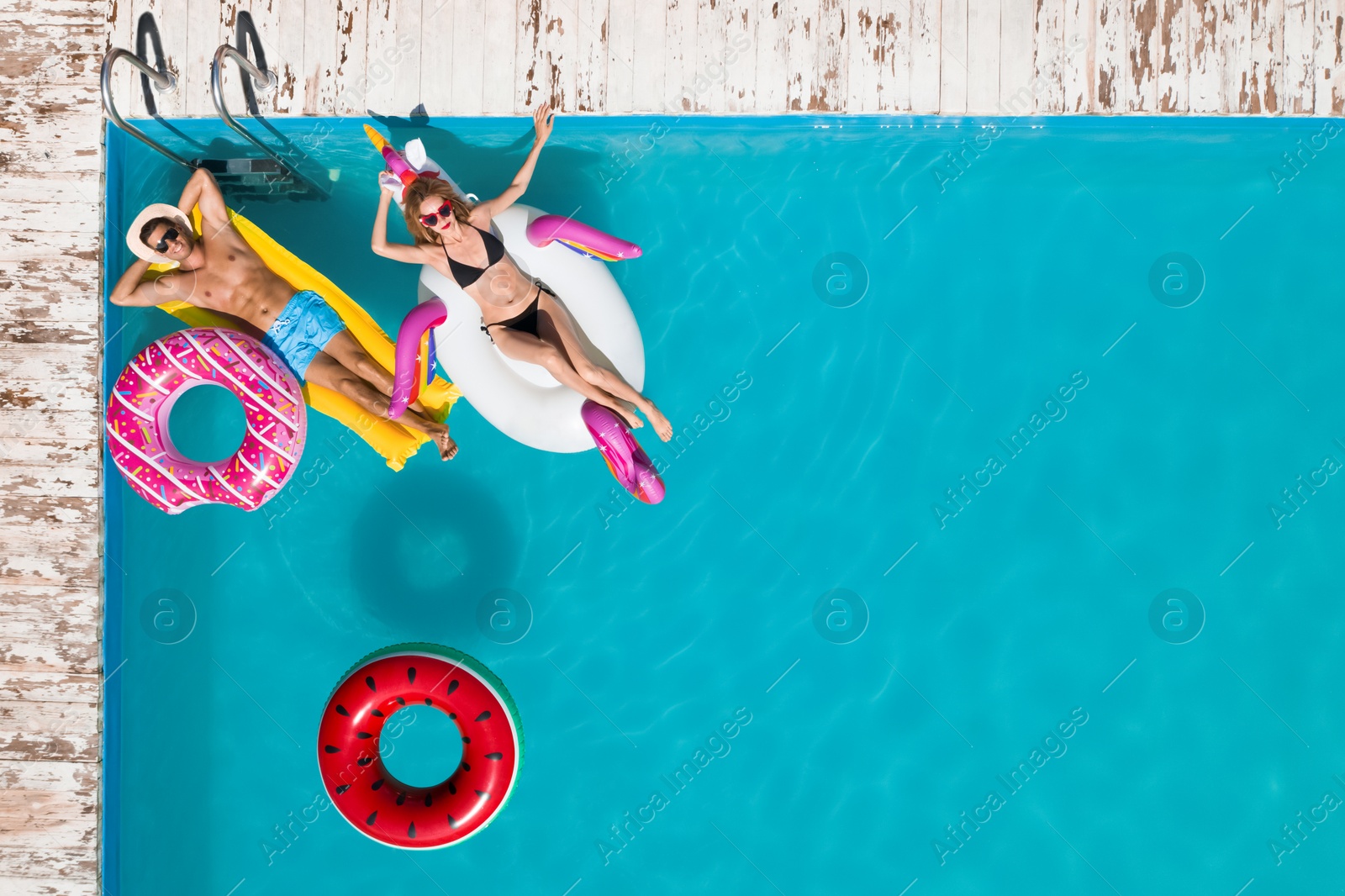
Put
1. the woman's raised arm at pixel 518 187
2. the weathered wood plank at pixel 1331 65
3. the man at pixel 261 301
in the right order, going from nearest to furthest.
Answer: the woman's raised arm at pixel 518 187
the man at pixel 261 301
the weathered wood plank at pixel 1331 65

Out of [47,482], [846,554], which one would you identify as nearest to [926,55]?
[846,554]

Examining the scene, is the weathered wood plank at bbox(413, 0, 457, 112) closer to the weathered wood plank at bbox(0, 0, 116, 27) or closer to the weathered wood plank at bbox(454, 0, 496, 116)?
the weathered wood plank at bbox(454, 0, 496, 116)

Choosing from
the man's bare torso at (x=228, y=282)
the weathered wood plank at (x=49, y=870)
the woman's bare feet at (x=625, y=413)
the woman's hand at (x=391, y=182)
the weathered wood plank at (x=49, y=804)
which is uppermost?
the woman's hand at (x=391, y=182)

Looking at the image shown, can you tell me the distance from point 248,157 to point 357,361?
126 cm

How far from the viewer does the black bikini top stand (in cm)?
326

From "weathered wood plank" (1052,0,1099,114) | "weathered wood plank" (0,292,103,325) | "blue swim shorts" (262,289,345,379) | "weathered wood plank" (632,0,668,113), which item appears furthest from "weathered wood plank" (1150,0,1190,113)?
"weathered wood plank" (0,292,103,325)

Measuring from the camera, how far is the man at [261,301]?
3.44 meters

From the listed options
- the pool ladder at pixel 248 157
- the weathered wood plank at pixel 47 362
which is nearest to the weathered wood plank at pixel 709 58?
the pool ladder at pixel 248 157

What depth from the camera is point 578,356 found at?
3357mm

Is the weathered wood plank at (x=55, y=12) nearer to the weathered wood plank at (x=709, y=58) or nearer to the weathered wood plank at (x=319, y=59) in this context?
the weathered wood plank at (x=319, y=59)

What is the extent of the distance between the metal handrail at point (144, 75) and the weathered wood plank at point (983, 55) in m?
3.52

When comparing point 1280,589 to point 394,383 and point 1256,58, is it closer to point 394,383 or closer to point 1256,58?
point 1256,58

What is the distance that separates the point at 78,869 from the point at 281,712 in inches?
45.3

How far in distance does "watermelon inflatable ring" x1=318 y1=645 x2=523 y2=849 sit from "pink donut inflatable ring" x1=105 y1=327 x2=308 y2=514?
2.98ft
